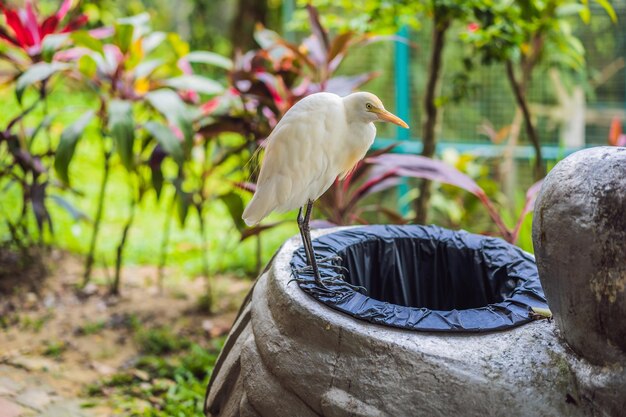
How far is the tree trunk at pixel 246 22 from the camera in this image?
6.31 m

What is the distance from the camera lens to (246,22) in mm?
6336

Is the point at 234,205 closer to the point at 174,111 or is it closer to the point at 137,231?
the point at 174,111

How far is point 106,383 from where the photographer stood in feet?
10.1

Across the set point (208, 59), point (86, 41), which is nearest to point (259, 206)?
point (86, 41)

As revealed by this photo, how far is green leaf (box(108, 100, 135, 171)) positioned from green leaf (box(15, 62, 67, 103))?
1.12 feet

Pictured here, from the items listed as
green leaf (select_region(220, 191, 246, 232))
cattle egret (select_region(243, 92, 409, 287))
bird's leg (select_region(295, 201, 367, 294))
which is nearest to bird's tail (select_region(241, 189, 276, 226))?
cattle egret (select_region(243, 92, 409, 287))

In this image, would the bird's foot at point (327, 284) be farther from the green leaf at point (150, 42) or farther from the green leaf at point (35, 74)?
the green leaf at point (150, 42)

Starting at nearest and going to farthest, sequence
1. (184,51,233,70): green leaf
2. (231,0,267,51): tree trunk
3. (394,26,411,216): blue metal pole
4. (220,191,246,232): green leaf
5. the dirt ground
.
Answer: the dirt ground → (220,191,246,232): green leaf → (184,51,233,70): green leaf → (394,26,411,216): blue metal pole → (231,0,267,51): tree trunk

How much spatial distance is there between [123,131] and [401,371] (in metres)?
2.07

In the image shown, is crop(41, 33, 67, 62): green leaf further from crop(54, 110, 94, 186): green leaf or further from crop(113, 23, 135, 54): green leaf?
crop(54, 110, 94, 186): green leaf

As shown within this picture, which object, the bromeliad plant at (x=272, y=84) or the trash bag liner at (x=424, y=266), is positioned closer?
the trash bag liner at (x=424, y=266)

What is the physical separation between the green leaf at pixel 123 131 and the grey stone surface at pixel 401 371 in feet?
5.19

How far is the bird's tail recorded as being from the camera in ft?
6.82

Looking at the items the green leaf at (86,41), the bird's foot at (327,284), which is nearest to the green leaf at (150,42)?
the green leaf at (86,41)
